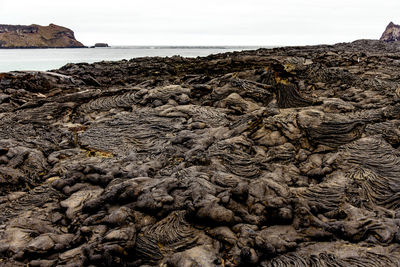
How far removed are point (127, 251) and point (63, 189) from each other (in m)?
3.36

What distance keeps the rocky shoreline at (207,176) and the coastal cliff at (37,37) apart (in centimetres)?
15679

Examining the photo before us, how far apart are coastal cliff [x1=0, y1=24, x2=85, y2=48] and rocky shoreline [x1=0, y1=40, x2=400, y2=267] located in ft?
514

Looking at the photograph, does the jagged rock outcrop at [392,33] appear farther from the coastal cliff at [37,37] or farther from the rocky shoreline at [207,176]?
the coastal cliff at [37,37]

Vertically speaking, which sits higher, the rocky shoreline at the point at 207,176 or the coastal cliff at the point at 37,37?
the coastal cliff at the point at 37,37

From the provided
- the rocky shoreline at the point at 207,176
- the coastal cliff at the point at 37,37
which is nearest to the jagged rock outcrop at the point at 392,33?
the rocky shoreline at the point at 207,176

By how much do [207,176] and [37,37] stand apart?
17430cm

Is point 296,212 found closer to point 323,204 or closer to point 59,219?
point 323,204

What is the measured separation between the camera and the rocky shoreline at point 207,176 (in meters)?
5.12

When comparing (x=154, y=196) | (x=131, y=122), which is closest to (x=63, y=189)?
(x=154, y=196)

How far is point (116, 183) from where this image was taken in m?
7.17

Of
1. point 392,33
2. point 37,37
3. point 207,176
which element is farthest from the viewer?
point 37,37

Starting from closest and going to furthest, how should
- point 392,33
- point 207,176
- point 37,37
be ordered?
point 207,176 → point 392,33 → point 37,37

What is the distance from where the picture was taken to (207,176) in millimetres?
6906

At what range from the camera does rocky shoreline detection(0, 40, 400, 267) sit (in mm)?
5117
